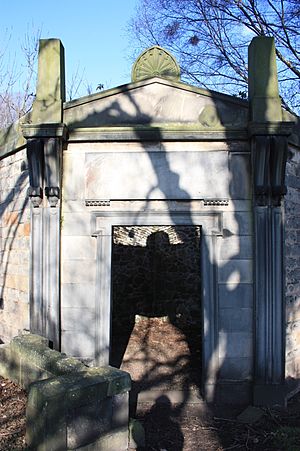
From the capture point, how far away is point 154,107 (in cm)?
546

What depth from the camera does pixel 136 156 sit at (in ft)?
17.5

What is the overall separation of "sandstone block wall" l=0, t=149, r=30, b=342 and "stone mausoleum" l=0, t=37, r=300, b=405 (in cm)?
35

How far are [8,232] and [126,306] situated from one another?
4.56m

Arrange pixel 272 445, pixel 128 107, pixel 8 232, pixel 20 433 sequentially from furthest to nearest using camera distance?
1. pixel 8 232
2. pixel 128 107
3. pixel 272 445
4. pixel 20 433

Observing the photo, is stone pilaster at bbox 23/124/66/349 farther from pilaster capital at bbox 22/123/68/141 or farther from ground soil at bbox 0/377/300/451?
ground soil at bbox 0/377/300/451

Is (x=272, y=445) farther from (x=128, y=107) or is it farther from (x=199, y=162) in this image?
(x=128, y=107)

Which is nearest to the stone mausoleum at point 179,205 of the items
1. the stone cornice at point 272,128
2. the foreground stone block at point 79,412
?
the stone cornice at point 272,128

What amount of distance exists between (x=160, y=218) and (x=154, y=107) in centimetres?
144

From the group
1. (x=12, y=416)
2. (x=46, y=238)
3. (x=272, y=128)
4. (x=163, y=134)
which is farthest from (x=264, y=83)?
(x=12, y=416)

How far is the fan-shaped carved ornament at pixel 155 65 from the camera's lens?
5.75 metres

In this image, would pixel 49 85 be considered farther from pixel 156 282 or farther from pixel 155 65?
pixel 156 282

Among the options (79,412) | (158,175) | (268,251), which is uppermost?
(158,175)

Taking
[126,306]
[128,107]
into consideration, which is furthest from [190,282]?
[128,107]

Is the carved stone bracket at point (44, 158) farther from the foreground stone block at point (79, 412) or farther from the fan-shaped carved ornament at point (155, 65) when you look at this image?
the foreground stone block at point (79, 412)
